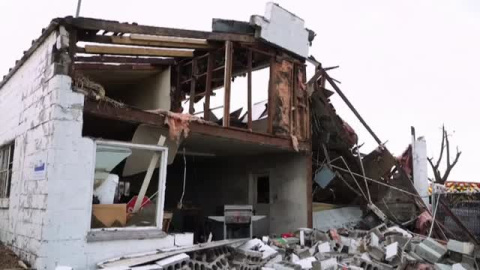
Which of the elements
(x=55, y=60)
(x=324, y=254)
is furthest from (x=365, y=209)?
(x=55, y=60)

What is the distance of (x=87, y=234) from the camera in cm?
670

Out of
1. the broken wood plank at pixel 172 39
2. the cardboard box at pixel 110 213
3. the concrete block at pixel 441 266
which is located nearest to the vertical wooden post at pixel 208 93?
the broken wood plank at pixel 172 39

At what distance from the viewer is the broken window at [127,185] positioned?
7211mm

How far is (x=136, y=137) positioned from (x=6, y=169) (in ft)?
12.1

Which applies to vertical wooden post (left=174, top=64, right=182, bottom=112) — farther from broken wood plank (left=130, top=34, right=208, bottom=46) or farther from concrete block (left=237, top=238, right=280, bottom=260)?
concrete block (left=237, top=238, right=280, bottom=260)

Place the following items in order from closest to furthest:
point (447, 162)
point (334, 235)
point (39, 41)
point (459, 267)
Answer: point (459, 267), point (39, 41), point (334, 235), point (447, 162)

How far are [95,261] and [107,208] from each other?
0.92 metres

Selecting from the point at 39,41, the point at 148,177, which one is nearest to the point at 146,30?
the point at 39,41

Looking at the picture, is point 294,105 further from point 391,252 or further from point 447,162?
point 447,162

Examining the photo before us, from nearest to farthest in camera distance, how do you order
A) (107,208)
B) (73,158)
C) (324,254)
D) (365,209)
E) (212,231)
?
(73,158), (107,208), (324,254), (212,231), (365,209)

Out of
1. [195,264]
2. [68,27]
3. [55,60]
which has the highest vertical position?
[68,27]

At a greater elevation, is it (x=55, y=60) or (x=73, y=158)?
(x=55, y=60)

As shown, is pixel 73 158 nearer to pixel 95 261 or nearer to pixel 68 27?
pixel 95 261

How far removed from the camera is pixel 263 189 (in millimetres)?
12242
